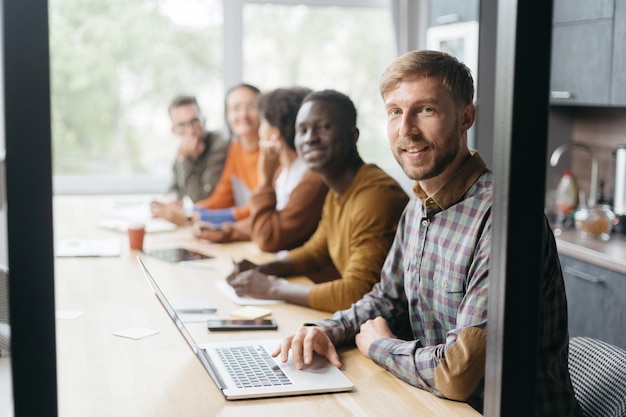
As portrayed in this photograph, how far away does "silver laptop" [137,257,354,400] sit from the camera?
1538mm

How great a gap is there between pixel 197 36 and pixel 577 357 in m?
3.81

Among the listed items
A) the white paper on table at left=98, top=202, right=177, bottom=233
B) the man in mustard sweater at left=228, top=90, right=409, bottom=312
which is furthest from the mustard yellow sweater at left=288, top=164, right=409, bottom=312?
the white paper on table at left=98, top=202, right=177, bottom=233

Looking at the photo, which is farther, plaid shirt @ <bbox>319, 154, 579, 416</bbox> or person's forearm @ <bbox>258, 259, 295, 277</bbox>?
person's forearm @ <bbox>258, 259, 295, 277</bbox>

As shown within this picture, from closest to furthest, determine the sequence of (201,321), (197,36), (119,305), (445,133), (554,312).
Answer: (554,312), (445,133), (201,321), (119,305), (197,36)

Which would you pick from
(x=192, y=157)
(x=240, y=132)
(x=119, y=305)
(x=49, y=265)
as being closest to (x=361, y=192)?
(x=119, y=305)

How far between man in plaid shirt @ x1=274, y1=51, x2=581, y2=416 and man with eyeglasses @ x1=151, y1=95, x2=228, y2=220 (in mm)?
2498

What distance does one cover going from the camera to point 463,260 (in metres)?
1.60

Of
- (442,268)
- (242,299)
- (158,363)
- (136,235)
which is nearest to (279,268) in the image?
(242,299)

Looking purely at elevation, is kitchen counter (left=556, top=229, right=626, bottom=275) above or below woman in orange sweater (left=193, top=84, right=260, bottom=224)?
below

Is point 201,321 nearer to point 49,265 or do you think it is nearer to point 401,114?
point 401,114

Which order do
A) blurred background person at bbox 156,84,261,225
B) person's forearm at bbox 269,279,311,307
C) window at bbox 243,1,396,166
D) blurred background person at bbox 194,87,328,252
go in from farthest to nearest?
window at bbox 243,1,396,166, blurred background person at bbox 156,84,261,225, blurred background person at bbox 194,87,328,252, person's forearm at bbox 269,279,311,307

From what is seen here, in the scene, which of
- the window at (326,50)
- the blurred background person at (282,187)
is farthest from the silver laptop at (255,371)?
the window at (326,50)

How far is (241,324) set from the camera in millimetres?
2020

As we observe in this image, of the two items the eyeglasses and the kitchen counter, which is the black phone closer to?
the kitchen counter
